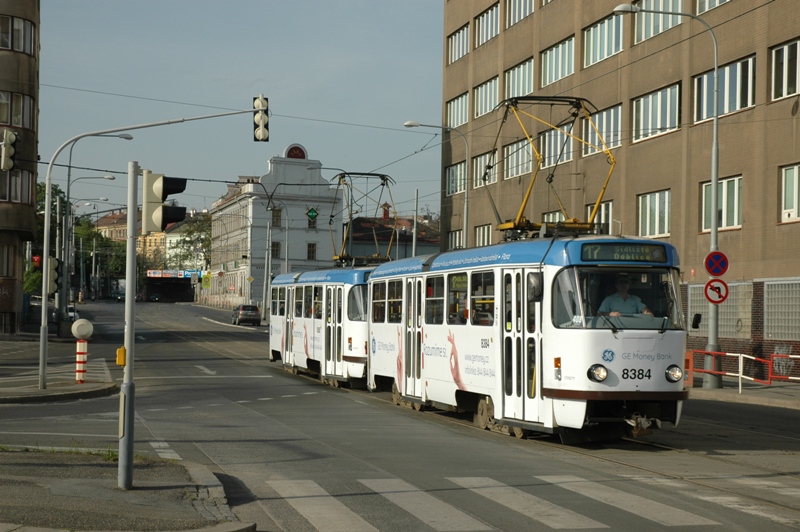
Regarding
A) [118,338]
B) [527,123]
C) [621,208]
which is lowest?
[118,338]

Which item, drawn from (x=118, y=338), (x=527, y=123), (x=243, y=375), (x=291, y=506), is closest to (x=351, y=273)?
(x=243, y=375)

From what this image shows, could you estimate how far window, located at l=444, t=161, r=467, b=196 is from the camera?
2375 inches

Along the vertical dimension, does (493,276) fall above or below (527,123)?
below

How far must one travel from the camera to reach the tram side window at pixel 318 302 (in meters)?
28.8

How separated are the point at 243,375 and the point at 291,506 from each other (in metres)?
21.5

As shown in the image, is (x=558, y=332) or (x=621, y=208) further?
(x=621, y=208)

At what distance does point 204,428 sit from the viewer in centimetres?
1725

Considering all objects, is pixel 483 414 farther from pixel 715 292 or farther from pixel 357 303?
pixel 715 292

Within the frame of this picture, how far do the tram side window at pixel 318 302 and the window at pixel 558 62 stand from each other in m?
22.4

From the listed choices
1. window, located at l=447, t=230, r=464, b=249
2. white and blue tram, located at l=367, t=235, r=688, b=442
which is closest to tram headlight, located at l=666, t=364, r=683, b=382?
white and blue tram, located at l=367, t=235, r=688, b=442

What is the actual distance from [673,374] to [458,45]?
49.7 metres

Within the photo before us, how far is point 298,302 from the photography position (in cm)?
3131

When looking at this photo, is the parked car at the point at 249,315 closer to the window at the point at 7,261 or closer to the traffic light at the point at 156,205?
the window at the point at 7,261

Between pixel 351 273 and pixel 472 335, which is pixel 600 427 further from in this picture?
pixel 351 273
